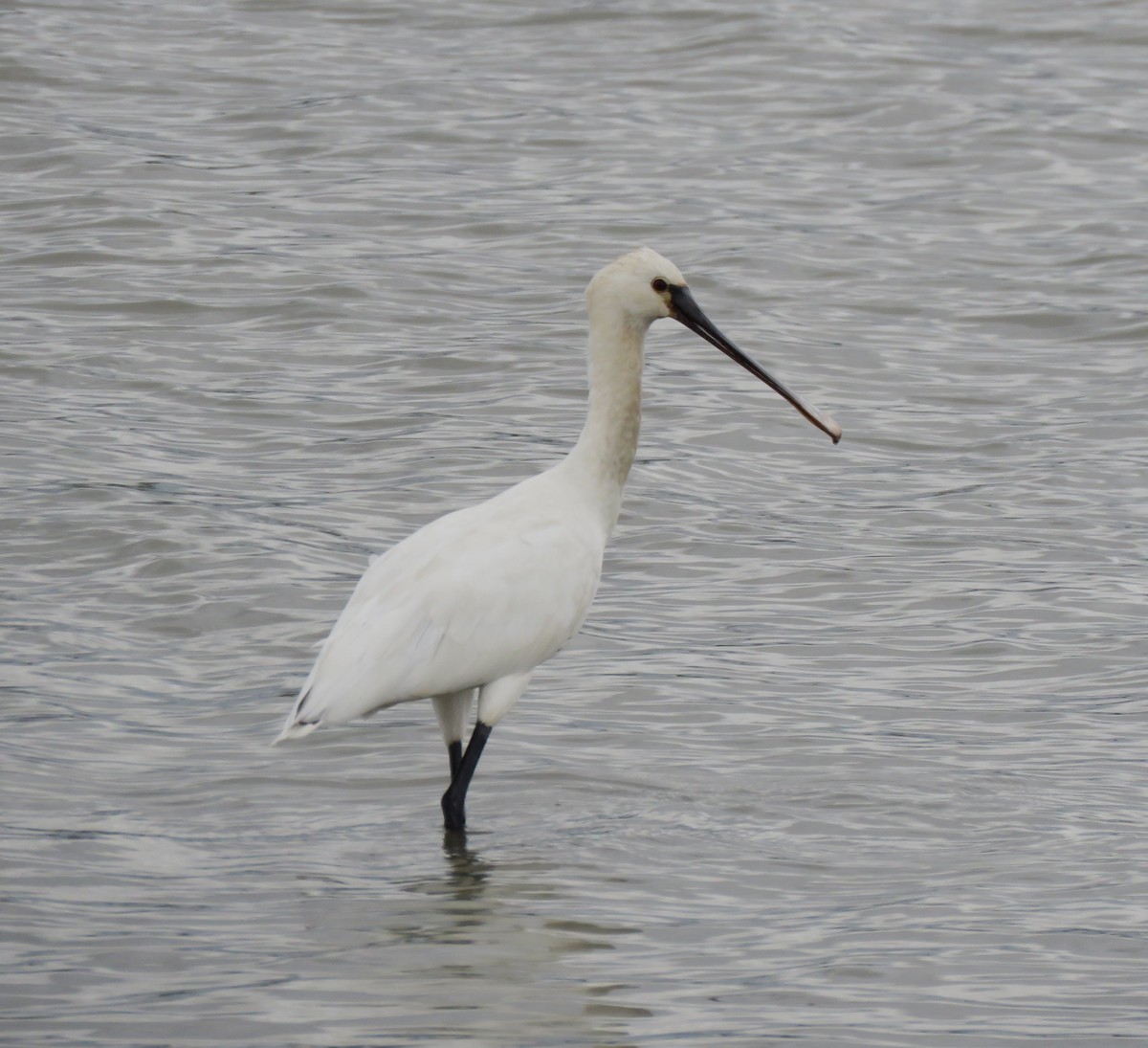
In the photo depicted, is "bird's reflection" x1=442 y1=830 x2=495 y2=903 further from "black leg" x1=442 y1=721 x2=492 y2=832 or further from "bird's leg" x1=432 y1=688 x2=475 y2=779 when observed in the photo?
"bird's leg" x1=432 y1=688 x2=475 y2=779

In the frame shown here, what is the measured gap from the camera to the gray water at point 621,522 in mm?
6324

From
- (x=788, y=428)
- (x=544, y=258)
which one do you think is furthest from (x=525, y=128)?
(x=788, y=428)

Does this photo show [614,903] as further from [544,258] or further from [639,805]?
[544,258]

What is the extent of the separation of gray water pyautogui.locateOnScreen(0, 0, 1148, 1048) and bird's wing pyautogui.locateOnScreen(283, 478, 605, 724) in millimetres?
505

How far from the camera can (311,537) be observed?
33.9ft

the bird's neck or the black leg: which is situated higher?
the bird's neck

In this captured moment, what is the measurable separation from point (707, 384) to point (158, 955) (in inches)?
300

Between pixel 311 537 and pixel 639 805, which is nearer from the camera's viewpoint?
pixel 639 805

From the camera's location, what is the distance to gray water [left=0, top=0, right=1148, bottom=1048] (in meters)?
6.32

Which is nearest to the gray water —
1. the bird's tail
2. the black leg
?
the black leg

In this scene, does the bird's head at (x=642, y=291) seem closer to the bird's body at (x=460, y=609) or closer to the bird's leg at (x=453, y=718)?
the bird's body at (x=460, y=609)

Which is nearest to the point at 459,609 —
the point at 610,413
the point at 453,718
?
the point at 453,718

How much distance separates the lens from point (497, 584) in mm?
7367

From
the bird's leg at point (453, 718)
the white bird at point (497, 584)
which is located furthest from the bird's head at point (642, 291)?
the bird's leg at point (453, 718)
